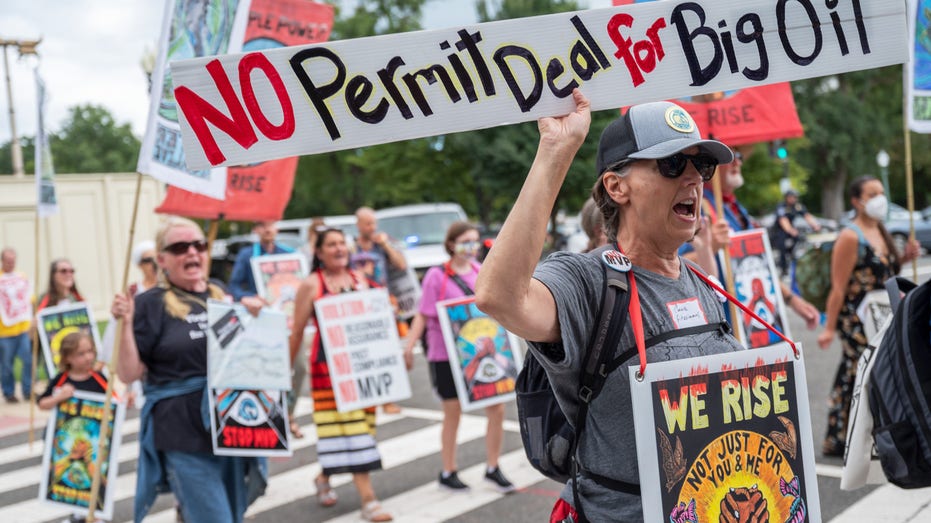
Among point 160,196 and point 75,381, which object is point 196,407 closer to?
point 75,381

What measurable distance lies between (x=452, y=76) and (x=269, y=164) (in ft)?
14.3

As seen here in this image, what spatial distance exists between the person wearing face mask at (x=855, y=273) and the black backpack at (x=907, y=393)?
3456 mm

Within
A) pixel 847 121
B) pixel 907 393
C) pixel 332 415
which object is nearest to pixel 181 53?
pixel 332 415

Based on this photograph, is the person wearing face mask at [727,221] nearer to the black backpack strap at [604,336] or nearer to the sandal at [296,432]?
the black backpack strap at [604,336]

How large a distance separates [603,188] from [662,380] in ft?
1.86

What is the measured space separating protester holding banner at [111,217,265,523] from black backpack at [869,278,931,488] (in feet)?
9.60

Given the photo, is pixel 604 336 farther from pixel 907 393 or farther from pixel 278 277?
pixel 278 277

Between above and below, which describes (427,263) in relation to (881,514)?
above

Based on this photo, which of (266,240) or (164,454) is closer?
(164,454)

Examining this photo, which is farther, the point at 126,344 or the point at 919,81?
the point at 919,81

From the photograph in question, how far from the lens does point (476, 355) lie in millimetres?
6180

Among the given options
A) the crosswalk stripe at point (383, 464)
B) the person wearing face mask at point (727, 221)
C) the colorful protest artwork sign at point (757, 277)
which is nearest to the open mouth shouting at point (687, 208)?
the person wearing face mask at point (727, 221)

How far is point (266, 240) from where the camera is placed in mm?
9133

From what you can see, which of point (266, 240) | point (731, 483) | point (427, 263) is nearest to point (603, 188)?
point (731, 483)
